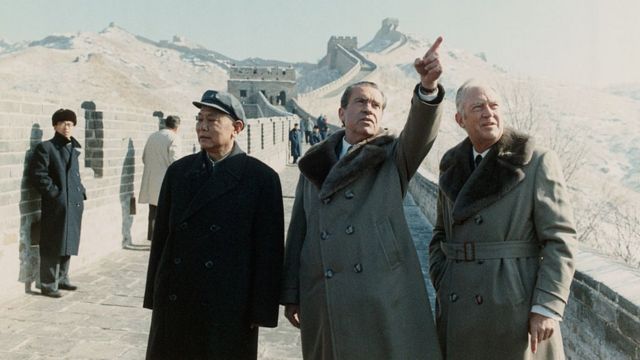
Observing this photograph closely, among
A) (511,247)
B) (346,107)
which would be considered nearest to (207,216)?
(346,107)

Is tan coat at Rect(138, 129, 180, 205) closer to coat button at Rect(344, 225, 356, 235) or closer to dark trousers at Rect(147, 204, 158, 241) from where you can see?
dark trousers at Rect(147, 204, 158, 241)

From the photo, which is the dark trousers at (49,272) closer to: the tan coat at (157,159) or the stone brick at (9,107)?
the stone brick at (9,107)

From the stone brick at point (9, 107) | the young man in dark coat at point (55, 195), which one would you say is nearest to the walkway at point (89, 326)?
the young man in dark coat at point (55, 195)

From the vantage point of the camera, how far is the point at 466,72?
11875 centimetres

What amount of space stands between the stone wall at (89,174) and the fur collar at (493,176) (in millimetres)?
4733

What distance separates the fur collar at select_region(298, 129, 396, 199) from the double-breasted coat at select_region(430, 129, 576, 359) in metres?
0.44

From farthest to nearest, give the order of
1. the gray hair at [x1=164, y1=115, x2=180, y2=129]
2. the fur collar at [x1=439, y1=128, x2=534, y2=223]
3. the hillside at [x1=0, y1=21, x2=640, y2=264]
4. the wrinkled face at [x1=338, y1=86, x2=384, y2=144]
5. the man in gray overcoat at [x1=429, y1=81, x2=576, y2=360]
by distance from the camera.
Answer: the hillside at [x1=0, y1=21, x2=640, y2=264] → the gray hair at [x1=164, y1=115, x2=180, y2=129] → the wrinkled face at [x1=338, y1=86, x2=384, y2=144] → the fur collar at [x1=439, y1=128, x2=534, y2=223] → the man in gray overcoat at [x1=429, y1=81, x2=576, y2=360]

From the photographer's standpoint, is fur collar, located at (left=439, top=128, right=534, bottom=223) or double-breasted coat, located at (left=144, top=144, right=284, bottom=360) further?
double-breasted coat, located at (left=144, top=144, right=284, bottom=360)

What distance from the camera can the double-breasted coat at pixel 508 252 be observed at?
239 cm

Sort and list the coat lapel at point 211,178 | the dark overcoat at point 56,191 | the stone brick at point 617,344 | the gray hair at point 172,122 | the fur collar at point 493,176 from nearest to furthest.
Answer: the fur collar at point 493,176, the stone brick at point 617,344, the coat lapel at point 211,178, the dark overcoat at point 56,191, the gray hair at point 172,122

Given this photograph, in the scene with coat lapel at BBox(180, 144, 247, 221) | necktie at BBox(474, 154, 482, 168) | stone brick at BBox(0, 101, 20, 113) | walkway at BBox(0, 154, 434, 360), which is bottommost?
walkway at BBox(0, 154, 434, 360)

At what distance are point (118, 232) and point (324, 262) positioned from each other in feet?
20.9

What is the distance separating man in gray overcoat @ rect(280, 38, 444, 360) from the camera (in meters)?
2.54

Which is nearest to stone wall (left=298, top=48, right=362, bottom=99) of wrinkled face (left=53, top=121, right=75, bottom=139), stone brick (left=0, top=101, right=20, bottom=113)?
wrinkled face (left=53, top=121, right=75, bottom=139)
